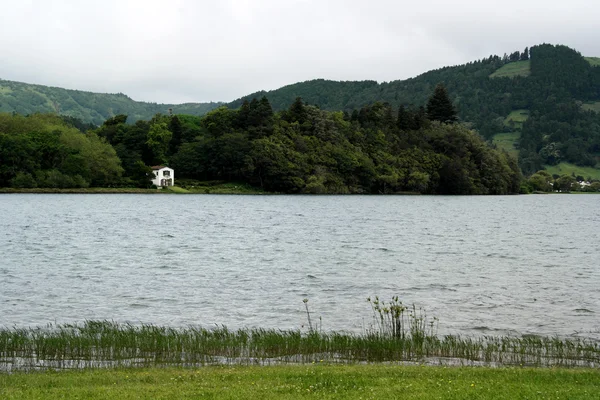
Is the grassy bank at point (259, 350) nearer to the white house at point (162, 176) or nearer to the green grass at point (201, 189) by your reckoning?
the green grass at point (201, 189)

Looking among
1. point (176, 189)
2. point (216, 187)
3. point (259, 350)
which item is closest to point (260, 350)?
point (259, 350)

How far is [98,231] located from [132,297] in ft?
131

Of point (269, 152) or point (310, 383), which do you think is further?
point (269, 152)

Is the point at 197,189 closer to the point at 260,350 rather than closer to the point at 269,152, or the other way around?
the point at 269,152

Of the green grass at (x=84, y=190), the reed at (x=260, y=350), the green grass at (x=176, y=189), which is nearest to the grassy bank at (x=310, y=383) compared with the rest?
the reed at (x=260, y=350)

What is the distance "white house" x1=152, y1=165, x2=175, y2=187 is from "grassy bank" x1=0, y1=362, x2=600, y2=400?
501 feet

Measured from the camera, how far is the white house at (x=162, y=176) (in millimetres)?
167500

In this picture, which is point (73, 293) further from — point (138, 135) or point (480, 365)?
point (138, 135)

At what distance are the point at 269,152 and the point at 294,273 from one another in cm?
12661

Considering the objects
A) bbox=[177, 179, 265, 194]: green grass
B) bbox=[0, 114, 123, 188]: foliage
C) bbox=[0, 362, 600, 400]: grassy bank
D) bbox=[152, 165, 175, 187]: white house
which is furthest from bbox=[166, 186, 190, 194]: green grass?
bbox=[0, 362, 600, 400]: grassy bank

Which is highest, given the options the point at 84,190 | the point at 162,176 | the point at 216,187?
the point at 162,176

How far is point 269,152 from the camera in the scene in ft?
550

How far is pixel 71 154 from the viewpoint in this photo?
5906 inches

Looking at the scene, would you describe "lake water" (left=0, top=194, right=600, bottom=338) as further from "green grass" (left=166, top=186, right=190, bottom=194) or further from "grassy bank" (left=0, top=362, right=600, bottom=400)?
"green grass" (left=166, top=186, right=190, bottom=194)
